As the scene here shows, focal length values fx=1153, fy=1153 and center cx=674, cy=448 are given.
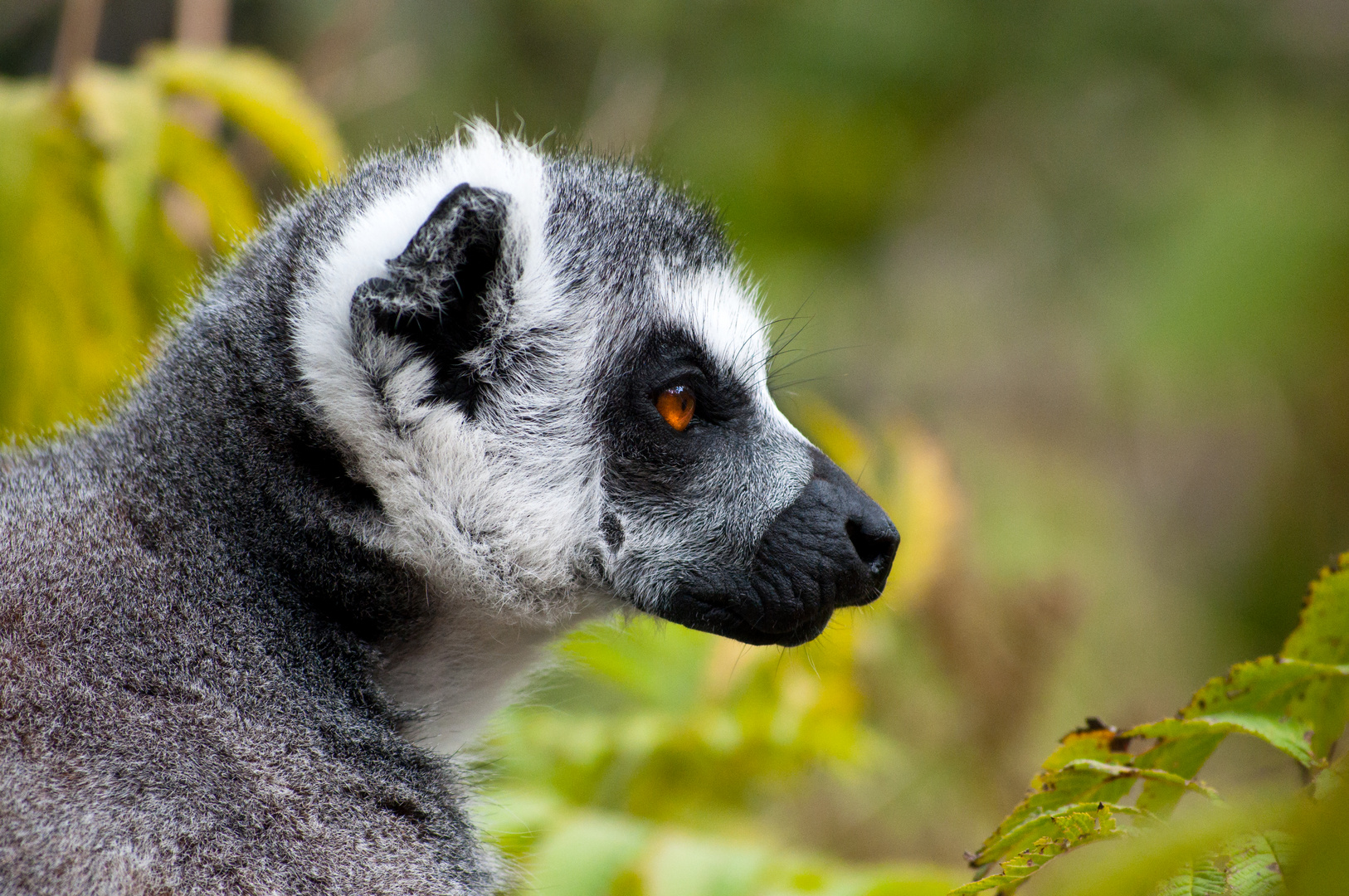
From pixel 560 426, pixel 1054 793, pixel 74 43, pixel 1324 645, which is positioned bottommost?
pixel 1054 793

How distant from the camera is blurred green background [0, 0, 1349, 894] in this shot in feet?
21.1

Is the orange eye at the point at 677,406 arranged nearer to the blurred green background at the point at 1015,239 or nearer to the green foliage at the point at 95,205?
the green foliage at the point at 95,205

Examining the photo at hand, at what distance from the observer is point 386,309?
2455 mm

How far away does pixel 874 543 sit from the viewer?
270 centimetres

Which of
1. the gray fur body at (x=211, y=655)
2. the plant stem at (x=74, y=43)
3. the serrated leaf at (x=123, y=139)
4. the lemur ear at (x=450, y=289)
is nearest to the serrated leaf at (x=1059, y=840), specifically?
the gray fur body at (x=211, y=655)

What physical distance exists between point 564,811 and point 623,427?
109 centimetres

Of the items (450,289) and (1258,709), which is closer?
(1258,709)

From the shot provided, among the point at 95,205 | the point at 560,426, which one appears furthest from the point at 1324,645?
the point at 95,205

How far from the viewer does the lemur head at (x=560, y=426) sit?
2545 mm

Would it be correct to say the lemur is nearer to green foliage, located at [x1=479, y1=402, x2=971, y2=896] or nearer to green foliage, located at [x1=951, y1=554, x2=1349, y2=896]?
green foliage, located at [x1=479, y1=402, x2=971, y2=896]

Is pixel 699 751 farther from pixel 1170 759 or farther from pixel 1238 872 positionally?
pixel 1238 872

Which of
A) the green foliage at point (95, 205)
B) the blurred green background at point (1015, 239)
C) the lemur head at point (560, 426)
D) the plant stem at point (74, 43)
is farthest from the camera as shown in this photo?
the blurred green background at point (1015, 239)

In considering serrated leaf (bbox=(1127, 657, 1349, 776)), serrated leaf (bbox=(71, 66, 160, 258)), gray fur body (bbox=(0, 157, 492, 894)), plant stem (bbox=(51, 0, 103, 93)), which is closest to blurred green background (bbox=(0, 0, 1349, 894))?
plant stem (bbox=(51, 0, 103, 93))

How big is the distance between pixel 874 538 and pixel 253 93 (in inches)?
93.0
